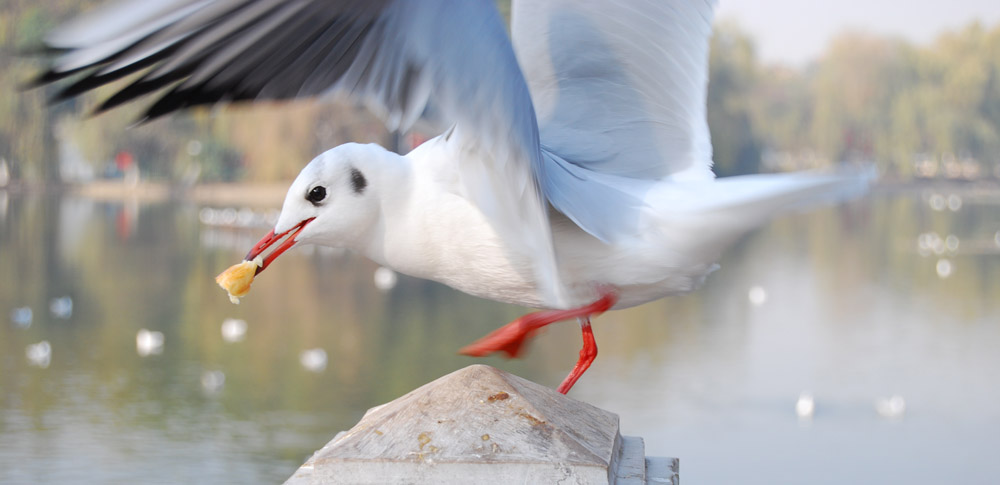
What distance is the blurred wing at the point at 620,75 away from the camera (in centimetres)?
260

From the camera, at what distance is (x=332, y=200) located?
1.99 metres

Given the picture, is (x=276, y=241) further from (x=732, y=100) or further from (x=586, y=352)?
(x=732, y=100)

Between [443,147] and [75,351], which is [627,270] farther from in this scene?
[75,351]

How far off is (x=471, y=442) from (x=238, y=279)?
1.76ft

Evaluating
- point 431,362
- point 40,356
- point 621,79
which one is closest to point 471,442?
point 621,79

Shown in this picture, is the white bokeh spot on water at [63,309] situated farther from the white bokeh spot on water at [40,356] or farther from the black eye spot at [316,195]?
the black eye spot at [316,195]

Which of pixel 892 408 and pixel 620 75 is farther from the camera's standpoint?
pixel 892 408

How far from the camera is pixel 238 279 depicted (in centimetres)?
196

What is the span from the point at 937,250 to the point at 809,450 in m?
11.0

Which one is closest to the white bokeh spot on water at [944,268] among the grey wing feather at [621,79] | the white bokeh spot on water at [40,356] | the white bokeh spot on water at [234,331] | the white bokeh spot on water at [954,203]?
the white bokeh spot on water at [234,331]

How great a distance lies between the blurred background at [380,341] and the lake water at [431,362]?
0.03 m

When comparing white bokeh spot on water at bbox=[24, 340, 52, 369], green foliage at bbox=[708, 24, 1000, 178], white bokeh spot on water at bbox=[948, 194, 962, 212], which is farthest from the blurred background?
green foliage at bbox=[708, 24, 1000, 178]

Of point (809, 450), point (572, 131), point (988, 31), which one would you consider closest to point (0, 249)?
point (809, 450)

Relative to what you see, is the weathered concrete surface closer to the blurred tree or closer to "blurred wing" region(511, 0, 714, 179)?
"blurred wing" region(511, 0, 714, 179)
